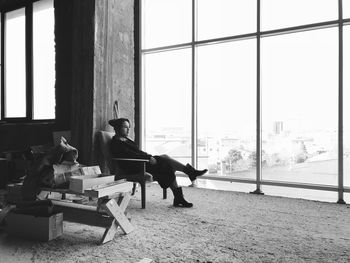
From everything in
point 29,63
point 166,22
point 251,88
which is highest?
point 166,22

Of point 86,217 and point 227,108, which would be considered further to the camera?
point 227,108

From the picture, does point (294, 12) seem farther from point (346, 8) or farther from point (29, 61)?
point (29, 61)

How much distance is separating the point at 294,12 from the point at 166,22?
7.08 ft

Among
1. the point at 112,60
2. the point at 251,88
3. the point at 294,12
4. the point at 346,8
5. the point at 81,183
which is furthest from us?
the point at 251,88

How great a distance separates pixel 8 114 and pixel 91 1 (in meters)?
2.74

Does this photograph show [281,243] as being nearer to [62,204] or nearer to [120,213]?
[120,213]

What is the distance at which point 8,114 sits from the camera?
5312mm

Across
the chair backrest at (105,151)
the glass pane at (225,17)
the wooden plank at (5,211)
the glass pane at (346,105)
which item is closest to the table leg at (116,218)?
the wooden plank at (5,211)

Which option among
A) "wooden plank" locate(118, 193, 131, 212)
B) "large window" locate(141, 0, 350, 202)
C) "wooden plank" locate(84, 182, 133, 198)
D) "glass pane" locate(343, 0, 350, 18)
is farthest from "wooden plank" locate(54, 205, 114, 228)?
"glass pane" locate(343, 0, 350, 18)

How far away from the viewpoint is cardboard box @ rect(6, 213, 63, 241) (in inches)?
91.7

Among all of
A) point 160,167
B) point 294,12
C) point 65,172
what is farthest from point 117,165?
point 294,12

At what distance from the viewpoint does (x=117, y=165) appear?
3.71 m

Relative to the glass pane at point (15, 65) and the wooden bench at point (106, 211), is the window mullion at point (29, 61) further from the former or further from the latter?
the wooden bench at point (106, 211)

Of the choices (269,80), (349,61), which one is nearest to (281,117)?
(269,80)
